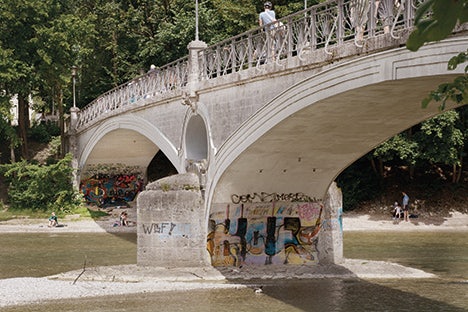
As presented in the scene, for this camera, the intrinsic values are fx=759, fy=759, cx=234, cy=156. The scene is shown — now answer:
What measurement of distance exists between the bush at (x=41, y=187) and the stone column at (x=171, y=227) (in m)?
20.2

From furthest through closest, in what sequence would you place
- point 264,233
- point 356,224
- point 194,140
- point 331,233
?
point 356,224 → point 194,140 → point 331,233 → point 264,233

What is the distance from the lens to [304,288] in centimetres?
1870

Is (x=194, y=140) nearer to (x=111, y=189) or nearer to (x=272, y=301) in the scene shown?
(x=272, y=301)

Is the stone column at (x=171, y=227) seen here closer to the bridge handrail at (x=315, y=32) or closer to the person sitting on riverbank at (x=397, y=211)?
the bridge handrail at (x=315, y=32)

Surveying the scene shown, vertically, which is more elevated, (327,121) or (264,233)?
(327,121)

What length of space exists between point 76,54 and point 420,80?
3267 cm

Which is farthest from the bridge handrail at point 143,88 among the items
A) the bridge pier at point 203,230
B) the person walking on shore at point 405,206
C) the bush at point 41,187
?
the person walking on shore at point 405,206

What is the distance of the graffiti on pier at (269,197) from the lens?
20.6m

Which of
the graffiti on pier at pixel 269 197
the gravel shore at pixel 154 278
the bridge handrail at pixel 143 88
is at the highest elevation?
the bridge handrail at pixel 143 88

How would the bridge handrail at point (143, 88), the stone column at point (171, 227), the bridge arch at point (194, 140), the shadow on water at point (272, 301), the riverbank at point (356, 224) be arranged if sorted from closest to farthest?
1. the shadow on water at point (272, 301)
2. the stone column at point (171, 227)
3. the bridge arch at point (194, 140)
4. the bridge handrail at point (143, 88)
5. the riverbank at point (356, 224)

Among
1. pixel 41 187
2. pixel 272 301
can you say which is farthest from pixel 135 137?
pixel 272 301

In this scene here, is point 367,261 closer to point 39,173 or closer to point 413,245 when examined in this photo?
point 413,245

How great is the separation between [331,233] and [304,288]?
12.9 ft

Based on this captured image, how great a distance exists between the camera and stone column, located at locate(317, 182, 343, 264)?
877 inches
